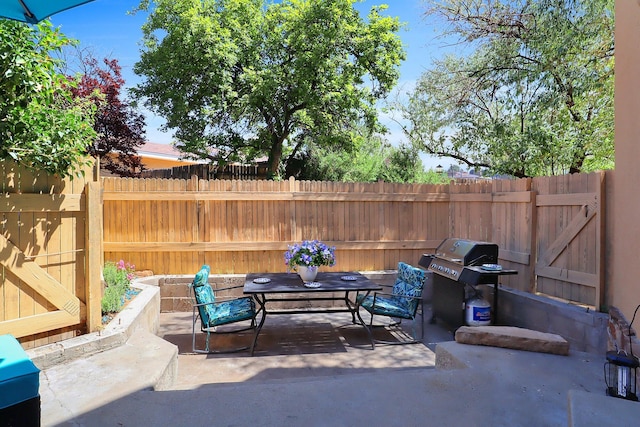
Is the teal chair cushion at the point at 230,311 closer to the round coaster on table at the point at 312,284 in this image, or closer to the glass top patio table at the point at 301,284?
the glass top patio table at the point at 301,284

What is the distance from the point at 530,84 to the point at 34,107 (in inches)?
305

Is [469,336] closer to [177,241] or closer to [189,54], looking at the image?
[177,241]

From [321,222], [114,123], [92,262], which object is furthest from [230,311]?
[114,123]

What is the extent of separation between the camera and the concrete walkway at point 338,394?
7.88 ft

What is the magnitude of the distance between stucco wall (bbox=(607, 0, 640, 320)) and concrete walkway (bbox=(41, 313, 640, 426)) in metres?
0.69

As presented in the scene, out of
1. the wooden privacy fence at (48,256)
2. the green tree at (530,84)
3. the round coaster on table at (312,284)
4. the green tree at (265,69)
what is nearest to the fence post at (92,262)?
the wooden privacy fence at (48,256)

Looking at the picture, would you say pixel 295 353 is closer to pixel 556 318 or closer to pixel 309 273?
pixel 309 273

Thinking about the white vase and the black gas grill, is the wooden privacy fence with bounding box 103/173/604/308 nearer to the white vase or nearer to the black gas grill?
the black gas grill

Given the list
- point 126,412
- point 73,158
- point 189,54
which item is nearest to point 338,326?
point 126,412

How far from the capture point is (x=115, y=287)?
14.5 ft

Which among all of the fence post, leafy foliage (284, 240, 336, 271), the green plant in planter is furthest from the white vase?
the fence post

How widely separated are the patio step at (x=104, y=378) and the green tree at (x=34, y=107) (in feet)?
5.03

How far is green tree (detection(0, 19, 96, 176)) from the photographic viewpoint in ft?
9.43

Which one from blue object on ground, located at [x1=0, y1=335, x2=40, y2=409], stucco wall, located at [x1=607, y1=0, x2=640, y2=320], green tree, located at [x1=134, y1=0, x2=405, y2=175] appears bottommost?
blue object on ground, located at [x1=0, y1=335, x2=40, y2=409]
